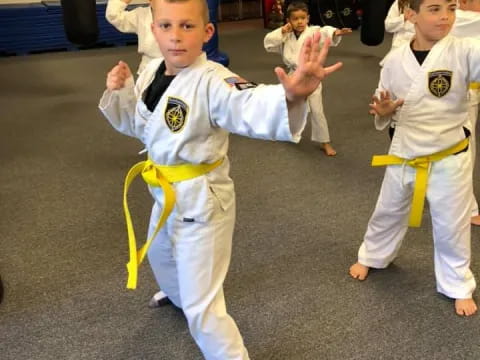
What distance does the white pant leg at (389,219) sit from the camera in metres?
1.76

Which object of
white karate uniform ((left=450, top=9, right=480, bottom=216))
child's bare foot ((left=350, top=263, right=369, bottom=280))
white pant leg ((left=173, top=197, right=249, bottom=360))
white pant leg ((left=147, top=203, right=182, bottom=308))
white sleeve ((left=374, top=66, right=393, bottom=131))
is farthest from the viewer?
white karate uniform ((left=450, top=9, right=480, bottom=216))

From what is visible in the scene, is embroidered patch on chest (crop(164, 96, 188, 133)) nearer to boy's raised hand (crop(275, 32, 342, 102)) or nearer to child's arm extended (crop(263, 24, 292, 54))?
boy's raised hand (crop(275, 32, 342, 102))

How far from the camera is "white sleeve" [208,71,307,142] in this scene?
1.10 m

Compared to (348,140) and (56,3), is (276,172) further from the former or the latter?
(56,3)

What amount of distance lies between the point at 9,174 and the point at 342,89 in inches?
104

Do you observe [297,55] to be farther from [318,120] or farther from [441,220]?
[441,220]

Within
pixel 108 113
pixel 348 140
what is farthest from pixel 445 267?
pixel 348 140

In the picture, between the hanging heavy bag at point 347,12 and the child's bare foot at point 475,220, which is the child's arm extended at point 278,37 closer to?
the child's bare foot at point 475,220

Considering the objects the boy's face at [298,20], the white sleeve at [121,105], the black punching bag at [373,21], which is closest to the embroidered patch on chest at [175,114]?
the white sleeve at [121,105]

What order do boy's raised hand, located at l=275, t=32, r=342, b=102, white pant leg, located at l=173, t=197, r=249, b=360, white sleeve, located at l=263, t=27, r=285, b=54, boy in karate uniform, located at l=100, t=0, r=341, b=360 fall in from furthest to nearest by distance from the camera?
1. white sleeve, located at l=263, t=27, r=285, b=54
2. white pant leg, located at l=173, t=197, r=249, b=360
3. boy in karate uniform, located at l=100, t=0, r=341, b=360
4. boy's raised hand, located at l=275, t=32, r=342, b=102

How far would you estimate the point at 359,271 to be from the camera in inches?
78.6

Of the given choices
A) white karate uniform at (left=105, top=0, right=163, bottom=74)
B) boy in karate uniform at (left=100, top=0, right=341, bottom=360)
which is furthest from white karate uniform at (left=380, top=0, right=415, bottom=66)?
boy in karate uniform at (left=100, top=0, right=341, bottom=360)

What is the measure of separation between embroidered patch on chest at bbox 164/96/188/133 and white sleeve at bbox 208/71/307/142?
0.23 ft

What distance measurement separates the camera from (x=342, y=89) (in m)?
4.38
